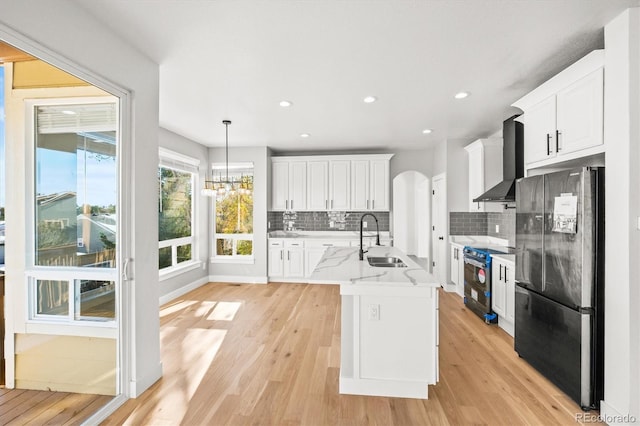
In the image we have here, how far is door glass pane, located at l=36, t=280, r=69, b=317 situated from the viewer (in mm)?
1912

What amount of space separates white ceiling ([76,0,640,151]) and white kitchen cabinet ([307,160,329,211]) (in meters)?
2.03

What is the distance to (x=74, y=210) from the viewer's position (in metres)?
2.11

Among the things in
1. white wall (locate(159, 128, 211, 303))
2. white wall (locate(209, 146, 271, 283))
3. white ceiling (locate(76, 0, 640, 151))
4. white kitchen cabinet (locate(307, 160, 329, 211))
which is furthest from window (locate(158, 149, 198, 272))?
white kitchen cabinet (locate(307, 160, 329, 211))

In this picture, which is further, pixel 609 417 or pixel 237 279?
pixel 237 279

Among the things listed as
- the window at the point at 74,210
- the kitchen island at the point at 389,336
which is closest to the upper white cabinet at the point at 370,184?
the kitchen island at the point at 389,336

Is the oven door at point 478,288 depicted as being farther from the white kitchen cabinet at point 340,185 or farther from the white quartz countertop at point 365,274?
the white kitchen cabinet at point 340,185

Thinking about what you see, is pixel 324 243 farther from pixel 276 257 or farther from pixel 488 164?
pixel 488 164

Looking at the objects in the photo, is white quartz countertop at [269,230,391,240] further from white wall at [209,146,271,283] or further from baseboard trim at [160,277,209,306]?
baseboard trim at [160,277,209,306]

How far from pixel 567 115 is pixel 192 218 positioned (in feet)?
18.5

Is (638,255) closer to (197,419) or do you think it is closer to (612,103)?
(612,103)

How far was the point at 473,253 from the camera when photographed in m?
4.28

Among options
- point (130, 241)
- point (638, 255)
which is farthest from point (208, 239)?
point (638, 255)

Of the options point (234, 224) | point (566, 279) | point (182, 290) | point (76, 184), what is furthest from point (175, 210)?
point (566, 279)

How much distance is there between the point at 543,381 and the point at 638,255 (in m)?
1.33
